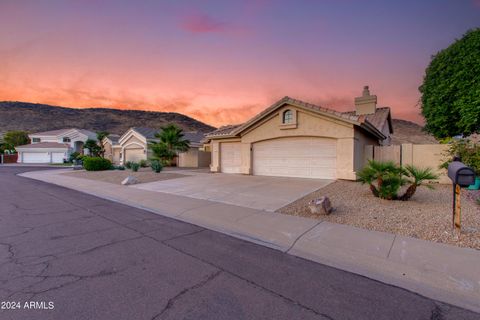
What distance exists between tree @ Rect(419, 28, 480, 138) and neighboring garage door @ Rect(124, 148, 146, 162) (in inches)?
1168

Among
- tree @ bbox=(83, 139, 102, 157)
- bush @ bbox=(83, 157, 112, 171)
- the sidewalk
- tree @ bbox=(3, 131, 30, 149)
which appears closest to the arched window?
the sidewalk

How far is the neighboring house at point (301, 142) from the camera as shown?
12539 mm

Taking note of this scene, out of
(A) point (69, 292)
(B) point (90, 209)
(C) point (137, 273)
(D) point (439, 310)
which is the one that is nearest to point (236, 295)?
(C) point (137, 273)

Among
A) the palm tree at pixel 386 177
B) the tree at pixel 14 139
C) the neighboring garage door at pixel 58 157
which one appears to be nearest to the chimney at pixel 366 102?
the palm tree at pixel 386 177

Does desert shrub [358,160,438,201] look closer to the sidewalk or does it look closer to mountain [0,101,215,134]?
the sidewalk

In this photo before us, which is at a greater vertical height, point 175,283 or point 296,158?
point 296,158

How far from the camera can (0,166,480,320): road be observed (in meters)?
2.66

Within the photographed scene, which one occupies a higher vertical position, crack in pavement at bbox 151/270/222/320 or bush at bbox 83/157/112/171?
bush at bbox 83/157/112/171

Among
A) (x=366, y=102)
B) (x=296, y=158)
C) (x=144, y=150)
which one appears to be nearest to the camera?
(x=296, y=158)

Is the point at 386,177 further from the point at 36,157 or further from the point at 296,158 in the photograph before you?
the point at 36,157

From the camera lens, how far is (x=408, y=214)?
6168 millimetres

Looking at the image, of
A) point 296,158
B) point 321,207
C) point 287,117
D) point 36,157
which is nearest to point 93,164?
point 287,117

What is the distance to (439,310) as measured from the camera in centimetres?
276

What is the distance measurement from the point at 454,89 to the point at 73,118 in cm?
12879
